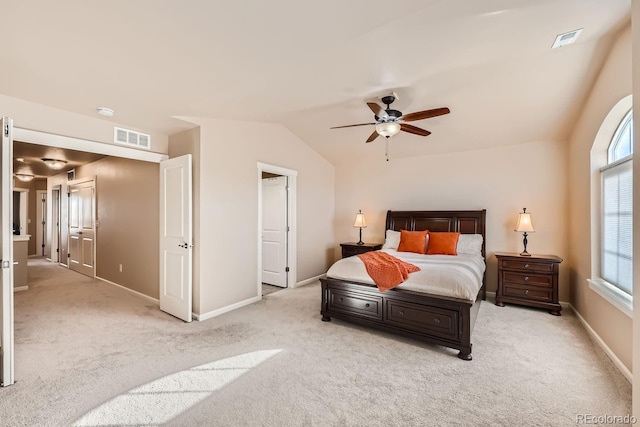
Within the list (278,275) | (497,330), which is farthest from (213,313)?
(497,330)

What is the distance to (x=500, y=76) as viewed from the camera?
310cm

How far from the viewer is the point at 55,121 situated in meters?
3.13

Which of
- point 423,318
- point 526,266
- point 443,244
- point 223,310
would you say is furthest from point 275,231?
point 526,266

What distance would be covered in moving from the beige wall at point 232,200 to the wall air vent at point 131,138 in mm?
835

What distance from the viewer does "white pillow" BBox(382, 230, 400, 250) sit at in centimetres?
502

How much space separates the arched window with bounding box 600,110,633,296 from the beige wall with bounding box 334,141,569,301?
4.00 ft

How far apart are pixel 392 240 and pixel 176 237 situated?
3418 millimetres

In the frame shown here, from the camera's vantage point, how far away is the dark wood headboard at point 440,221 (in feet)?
15.5

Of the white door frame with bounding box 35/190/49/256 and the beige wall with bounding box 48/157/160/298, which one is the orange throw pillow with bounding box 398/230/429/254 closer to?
the beige wall with bounding box 48/157/160/298

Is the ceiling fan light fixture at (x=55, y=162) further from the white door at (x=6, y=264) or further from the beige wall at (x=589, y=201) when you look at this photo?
the beige wall at (x=589, y=201)

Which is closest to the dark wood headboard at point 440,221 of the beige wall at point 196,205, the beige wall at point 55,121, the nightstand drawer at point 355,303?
the nightstand drawer at point 355,303

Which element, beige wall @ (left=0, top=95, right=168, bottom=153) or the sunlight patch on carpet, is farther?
beige wall @ (left=0, top=95, right=168, bottom=153)

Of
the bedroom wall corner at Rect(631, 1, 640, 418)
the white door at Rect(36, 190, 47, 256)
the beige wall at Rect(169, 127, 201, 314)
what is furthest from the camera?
the white door at Rect(36, 190, 47, 256)

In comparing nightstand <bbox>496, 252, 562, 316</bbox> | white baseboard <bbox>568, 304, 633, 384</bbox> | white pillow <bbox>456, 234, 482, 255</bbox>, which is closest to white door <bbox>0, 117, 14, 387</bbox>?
white baseboard <bbox>568, 304, 633, 384</bbox>
